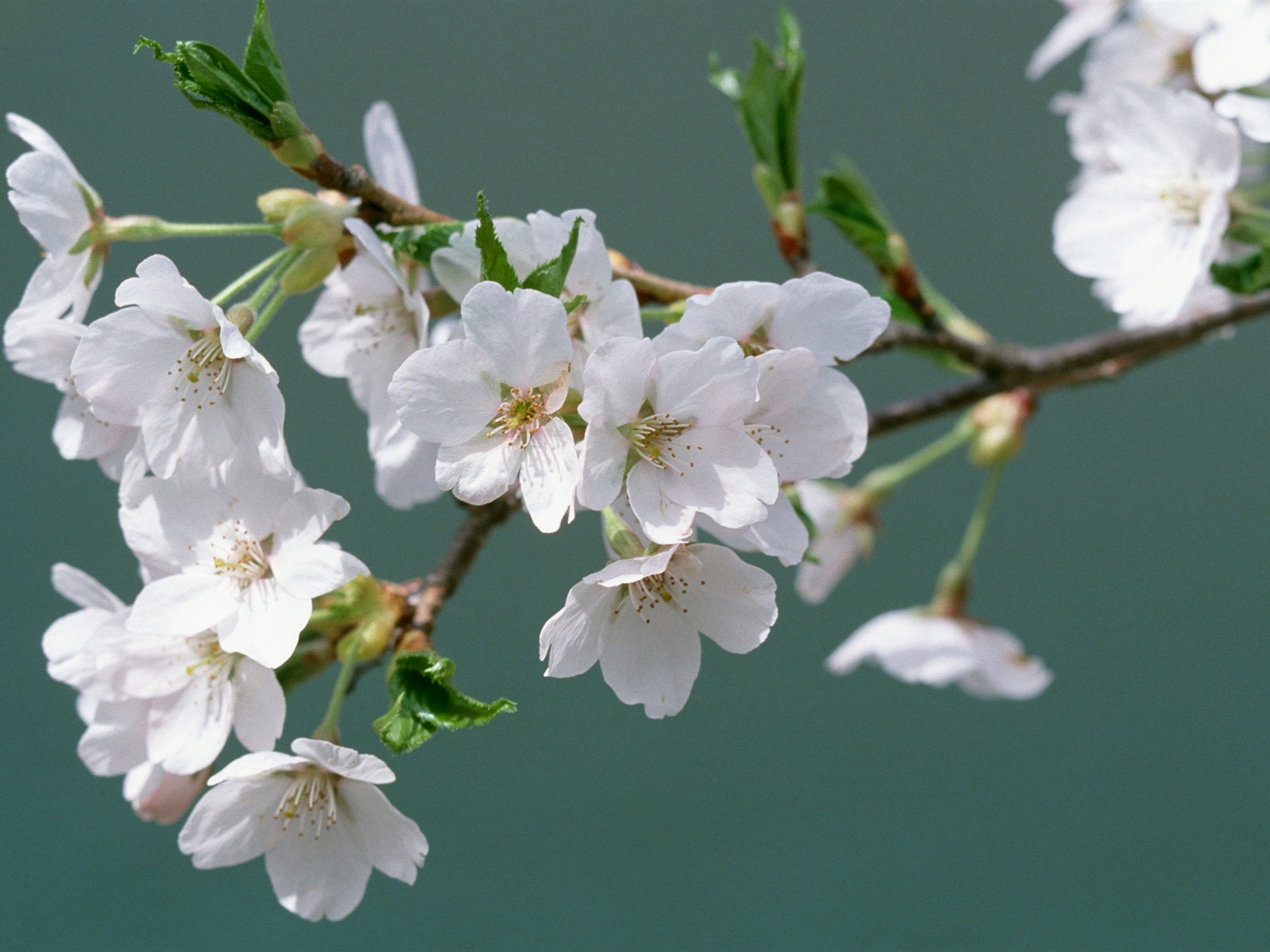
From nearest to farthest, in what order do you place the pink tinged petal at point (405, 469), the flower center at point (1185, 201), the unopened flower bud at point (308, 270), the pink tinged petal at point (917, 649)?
1. the unopened flower bud at point (308, 270)
2. the pink tinged petal at point (405, 469)
3. the flower center at point (1185, 201)
4. the pink tinged petal at point (917, 649)

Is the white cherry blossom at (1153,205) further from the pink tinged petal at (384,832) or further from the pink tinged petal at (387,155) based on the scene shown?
the pink tinged petal at (384,832)

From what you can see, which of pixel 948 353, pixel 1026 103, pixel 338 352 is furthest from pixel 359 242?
pixel 1026 103

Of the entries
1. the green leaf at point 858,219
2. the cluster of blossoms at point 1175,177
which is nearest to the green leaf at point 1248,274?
the cluster of blossoms at point 1175,177

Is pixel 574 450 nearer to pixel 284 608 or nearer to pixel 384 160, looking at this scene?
pixel 284 608

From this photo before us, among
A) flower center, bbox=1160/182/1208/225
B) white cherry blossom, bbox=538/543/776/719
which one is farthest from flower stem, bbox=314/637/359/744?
flower center, bbox=1160/182/1208/225

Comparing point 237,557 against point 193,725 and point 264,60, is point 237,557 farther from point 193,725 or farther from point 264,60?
point 264,60

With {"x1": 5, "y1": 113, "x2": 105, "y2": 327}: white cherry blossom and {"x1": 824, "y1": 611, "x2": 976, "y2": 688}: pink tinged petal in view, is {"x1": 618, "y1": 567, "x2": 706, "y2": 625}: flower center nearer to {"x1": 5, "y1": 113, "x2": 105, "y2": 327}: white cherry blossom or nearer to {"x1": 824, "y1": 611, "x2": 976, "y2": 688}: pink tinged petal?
{"x1": 5, "y1": 113, "x2": 105, "y2": 327}: white cherry blossom
